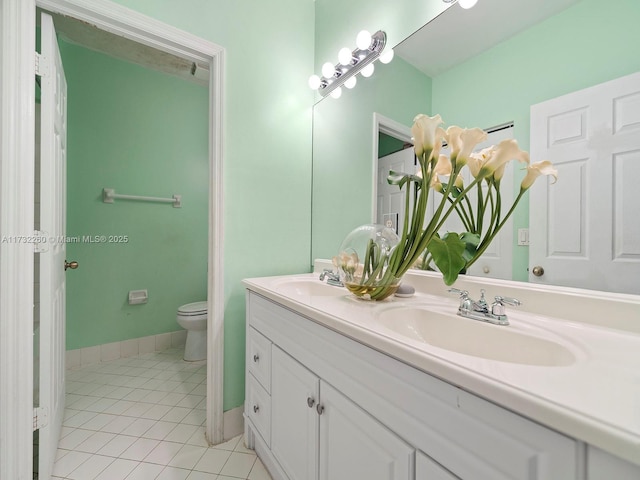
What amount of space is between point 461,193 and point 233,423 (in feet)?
4.96

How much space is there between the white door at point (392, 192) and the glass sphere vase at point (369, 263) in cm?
20

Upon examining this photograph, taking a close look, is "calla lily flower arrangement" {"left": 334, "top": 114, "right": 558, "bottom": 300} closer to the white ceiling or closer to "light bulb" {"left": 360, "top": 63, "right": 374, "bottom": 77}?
the white ceiling

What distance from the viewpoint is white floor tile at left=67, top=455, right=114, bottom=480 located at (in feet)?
3.71

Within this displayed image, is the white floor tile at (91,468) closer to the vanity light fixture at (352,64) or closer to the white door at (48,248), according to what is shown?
the white door at (48,248)

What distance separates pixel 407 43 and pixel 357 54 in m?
0.30

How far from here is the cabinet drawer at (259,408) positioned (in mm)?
1084

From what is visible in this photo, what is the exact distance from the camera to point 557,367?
45 cm

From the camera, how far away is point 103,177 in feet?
7.11

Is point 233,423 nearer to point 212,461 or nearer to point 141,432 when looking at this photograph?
point 212,461

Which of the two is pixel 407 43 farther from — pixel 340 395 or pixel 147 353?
pixel 147 353

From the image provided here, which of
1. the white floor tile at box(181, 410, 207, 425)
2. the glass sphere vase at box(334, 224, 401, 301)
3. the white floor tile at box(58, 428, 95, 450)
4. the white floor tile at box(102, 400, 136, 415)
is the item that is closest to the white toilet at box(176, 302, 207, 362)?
the white floor tile at box(102, 400, 136, 415)

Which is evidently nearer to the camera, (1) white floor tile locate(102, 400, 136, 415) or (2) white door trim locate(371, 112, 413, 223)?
(2) white door trim locate(371, 112, 413, 223)

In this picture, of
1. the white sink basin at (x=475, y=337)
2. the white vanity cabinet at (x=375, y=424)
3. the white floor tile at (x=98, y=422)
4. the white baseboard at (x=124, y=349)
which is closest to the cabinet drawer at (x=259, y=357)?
the white vanity cabinet at (x=375, y=424)

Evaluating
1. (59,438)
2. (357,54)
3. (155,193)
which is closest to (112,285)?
(155,193)
